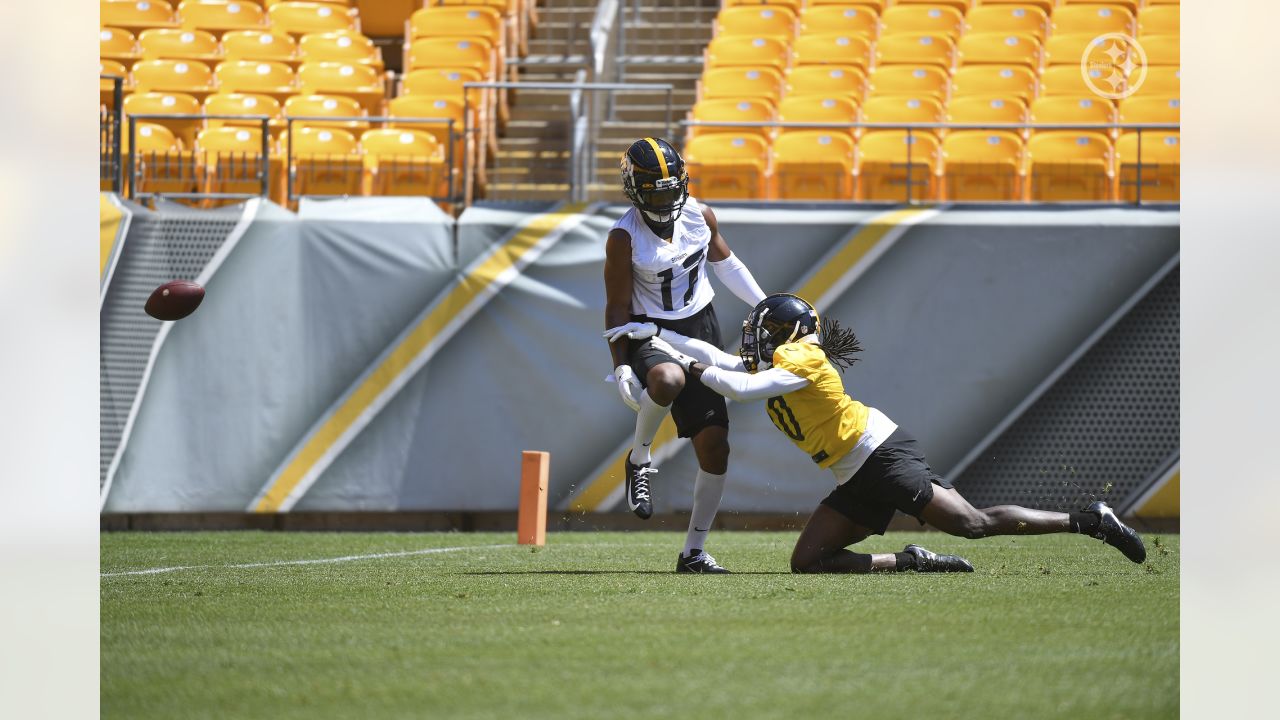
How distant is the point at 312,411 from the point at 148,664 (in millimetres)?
6193

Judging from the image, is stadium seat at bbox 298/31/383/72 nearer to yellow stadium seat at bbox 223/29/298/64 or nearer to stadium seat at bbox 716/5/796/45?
yellow stadium seat at bbox 223/29/298/64

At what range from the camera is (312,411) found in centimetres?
1071

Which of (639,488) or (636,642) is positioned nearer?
(636,642)

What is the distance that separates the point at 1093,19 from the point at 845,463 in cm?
838

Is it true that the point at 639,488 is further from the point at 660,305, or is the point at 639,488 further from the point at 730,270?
the point at 730,270

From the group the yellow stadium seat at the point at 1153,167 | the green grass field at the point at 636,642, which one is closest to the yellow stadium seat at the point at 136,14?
the green grass field at the point at 636,642

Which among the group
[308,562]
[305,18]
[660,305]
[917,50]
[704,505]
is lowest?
[308,562]

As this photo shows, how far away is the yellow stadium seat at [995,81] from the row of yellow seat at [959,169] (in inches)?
43.0

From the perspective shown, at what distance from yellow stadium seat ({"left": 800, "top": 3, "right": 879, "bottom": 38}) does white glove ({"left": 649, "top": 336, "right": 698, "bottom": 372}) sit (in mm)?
7924

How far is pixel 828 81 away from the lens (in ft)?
44.2

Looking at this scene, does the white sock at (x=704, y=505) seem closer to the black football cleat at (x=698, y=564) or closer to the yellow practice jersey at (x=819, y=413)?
the black football cleat at (x=698, y=564)

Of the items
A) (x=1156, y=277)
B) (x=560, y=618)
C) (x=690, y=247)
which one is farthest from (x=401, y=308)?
(x=560, y=618)

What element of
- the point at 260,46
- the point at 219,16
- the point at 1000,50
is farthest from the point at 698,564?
the point at 219,16

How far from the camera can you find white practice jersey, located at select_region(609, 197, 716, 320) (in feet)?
23.9
